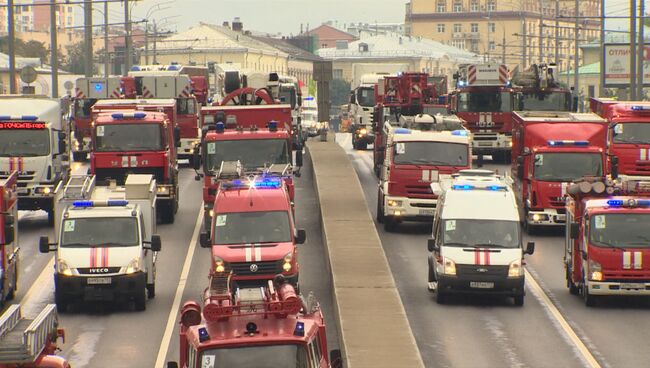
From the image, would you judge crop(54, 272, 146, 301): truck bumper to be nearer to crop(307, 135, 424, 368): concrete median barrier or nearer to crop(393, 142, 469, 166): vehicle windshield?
crop(307, 135, 424, 368): concrete median barrier

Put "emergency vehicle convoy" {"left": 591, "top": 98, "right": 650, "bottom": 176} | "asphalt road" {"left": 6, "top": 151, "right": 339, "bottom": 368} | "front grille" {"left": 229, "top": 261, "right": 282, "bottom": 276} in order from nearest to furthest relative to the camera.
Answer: "asphalt road" {"left": 6, "top": 151, "right": 339, "bottom": 368} → "front grille" {"left": 229, "top": 261, "right": 282, "bottom": 276} → "emergency vehicle convoy" {"left": 591, "top": 98, "right": 650, "bottom": 176}

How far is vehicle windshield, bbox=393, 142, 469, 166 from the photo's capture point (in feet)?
147

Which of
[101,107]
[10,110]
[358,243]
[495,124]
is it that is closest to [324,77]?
[495,124]

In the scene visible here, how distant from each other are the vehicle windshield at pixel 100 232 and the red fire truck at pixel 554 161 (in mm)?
14458

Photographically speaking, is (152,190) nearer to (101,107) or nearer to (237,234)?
(237,234)

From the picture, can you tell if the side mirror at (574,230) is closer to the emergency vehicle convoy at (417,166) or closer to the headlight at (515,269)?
the headlight at (515,269)

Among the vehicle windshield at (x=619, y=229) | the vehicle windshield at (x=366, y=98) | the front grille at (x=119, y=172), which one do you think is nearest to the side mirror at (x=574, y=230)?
the vehicle windshield at (x=619, y=229)

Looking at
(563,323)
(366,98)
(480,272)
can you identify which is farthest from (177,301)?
(366,98)

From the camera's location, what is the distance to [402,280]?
37.7 metres

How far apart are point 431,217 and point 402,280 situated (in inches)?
292

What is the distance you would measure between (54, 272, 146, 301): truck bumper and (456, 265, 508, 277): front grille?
248 inches

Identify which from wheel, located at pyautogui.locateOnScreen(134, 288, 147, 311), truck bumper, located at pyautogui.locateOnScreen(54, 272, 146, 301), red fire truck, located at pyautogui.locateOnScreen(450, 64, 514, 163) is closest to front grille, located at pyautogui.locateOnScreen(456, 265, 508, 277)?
wheel, located at pyautogui.locateOnScreen(134, 288, 147, 311)

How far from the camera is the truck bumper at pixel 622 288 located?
3353 cm

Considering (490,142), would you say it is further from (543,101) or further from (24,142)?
(24,142)
